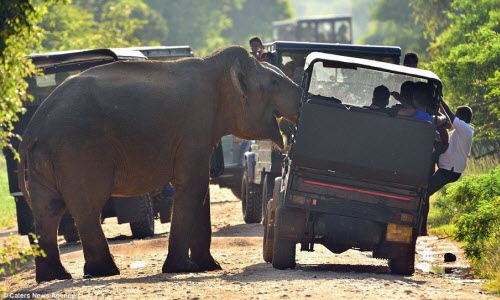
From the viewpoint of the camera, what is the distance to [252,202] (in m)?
22.1

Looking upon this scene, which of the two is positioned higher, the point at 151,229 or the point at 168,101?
the point at 168,101

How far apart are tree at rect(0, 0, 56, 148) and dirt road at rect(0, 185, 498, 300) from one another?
202 centimetres

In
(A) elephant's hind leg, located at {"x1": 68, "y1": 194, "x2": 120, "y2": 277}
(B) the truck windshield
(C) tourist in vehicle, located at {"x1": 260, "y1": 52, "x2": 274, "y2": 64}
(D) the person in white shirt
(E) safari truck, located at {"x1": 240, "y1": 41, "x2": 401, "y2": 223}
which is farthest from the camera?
(C) tourist in vehicle, located at {"x1": 260, "y1": 52, "x2": 274, "y2": 64}

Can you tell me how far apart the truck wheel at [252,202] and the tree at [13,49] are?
396 inches

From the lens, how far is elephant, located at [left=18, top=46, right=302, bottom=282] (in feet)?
48.4

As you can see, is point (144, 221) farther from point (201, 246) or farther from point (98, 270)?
point (98, 270)

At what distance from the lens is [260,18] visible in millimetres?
111250

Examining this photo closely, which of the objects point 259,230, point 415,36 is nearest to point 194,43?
point 415,36

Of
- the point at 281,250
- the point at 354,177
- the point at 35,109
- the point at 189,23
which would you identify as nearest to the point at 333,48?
the point at 35,109

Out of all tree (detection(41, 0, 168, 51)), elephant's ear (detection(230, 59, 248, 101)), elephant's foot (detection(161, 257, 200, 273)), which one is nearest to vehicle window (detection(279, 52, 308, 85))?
elephant's ear (detection(230, 59, 248, 101))

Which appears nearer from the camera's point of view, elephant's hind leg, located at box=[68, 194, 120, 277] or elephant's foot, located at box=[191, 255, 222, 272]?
elephant's hind leg, located at box=[68, 194, 120, 277]

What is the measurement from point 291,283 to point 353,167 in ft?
6.01

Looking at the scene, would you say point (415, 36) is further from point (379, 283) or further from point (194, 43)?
point (379, 283)

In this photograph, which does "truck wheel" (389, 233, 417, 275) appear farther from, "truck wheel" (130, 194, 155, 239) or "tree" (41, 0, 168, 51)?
"tree" (41, 0, 168, 51)
